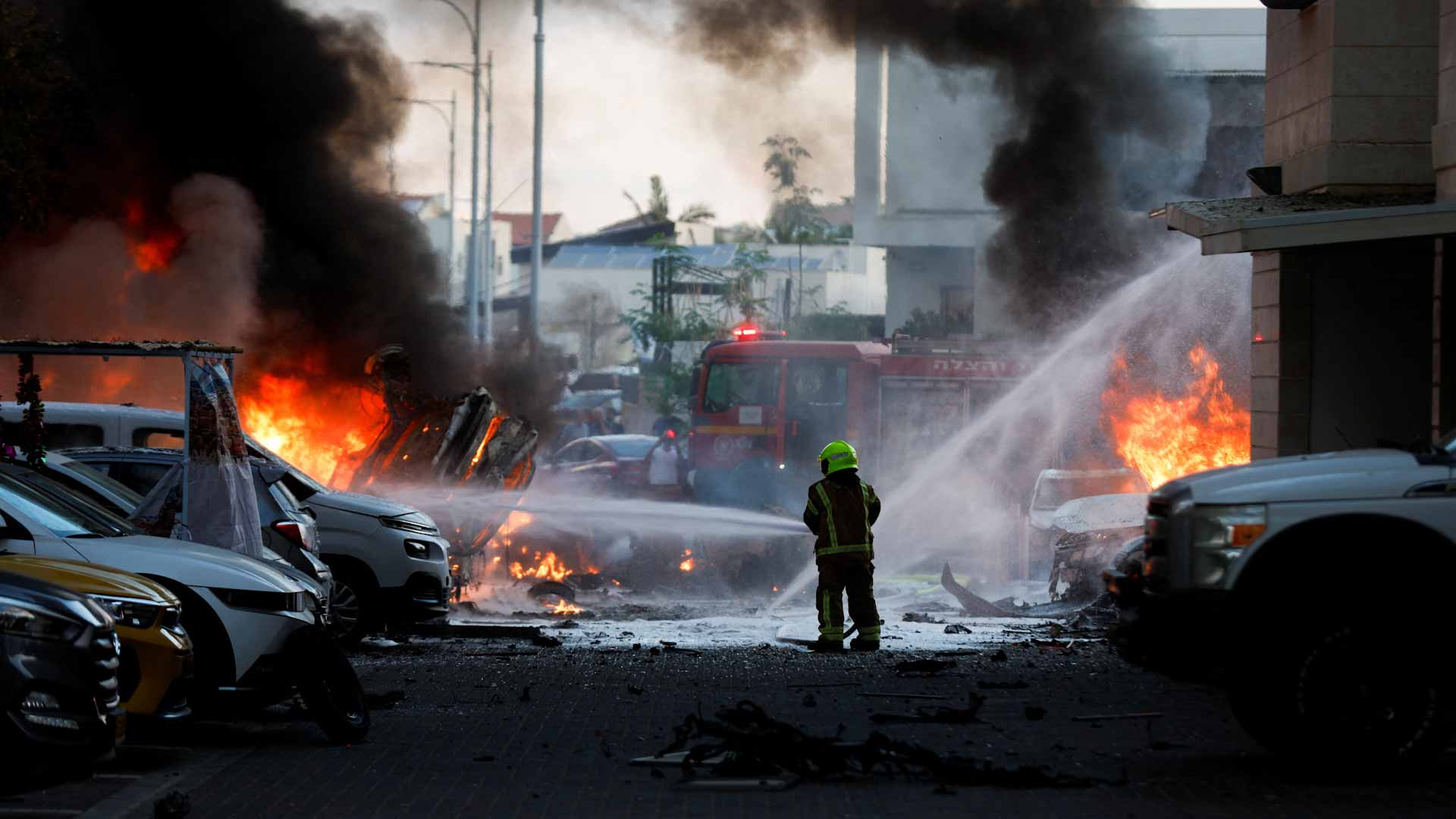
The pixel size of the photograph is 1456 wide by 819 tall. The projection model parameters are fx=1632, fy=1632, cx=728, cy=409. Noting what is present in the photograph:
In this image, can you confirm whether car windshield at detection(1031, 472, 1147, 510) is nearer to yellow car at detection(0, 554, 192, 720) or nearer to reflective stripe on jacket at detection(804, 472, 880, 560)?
reflective stripe on jacket at detection(804, 472, 880, 560)

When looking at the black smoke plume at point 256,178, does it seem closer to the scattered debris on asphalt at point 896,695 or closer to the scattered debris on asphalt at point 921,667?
the scattered debris on asphalt at point 921,667

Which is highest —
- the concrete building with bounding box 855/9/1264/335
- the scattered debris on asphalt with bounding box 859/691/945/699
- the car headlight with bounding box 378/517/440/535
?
the concrete building with bounding box 855/9/1264/335

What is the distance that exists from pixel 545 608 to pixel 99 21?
32.7ft

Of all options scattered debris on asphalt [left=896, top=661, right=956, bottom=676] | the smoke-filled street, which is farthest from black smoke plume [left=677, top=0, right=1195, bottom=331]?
scattered debris on asphalt [left=896, top=661, right=956, bottom=676]

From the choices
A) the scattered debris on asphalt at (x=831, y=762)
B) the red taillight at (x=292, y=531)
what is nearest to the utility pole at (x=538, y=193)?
the red taillight at (x=292, y=531)

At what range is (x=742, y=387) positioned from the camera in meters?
20.6

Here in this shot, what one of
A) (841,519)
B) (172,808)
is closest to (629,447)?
(841,519)

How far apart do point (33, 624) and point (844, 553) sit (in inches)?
267

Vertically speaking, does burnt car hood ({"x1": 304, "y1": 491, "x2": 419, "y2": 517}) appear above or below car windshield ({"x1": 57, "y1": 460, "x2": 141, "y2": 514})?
below

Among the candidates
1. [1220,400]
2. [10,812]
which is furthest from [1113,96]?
[10,812]

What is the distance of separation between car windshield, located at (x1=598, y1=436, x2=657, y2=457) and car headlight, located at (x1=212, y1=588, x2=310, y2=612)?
1982cm

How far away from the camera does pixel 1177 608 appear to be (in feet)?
21.7

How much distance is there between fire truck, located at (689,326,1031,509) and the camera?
19969 mm

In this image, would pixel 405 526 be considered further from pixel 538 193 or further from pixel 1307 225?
pixel 538 193
